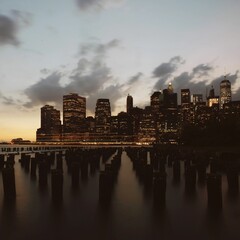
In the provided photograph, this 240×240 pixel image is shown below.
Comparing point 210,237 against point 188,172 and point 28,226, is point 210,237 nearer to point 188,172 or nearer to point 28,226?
point 28,226

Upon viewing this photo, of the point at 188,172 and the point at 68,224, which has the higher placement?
the point at 188,172

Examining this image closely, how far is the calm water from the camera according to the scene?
15.4 meters

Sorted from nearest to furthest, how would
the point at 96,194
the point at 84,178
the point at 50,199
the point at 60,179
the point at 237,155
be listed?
the point at 60,179 < the point at 50,199 < the point at 96,194 < the point at 84,178 < the point at 237,155

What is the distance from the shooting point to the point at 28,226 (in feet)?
54.6

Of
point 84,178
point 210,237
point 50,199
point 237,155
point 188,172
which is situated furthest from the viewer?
point 237,155

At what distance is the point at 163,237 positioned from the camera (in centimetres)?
1505

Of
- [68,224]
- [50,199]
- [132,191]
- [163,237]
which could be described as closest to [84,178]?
[132,191]

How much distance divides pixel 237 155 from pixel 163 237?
29.8 m

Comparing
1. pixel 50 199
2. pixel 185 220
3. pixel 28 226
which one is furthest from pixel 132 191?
pixel 28 226

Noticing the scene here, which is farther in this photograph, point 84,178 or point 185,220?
point 84,178

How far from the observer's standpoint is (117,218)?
1773cm

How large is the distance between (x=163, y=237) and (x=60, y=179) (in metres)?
7.73

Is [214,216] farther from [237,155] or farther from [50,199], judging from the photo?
[237,155]

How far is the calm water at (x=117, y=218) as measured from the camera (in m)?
15.4
